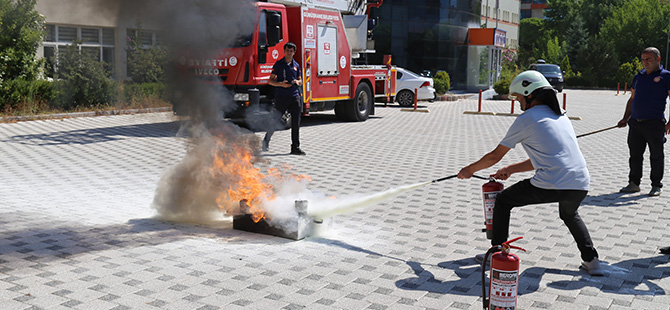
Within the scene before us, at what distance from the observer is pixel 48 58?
65.5ft

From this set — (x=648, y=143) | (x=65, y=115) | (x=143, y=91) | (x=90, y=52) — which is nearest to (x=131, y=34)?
(x=143, y=91)

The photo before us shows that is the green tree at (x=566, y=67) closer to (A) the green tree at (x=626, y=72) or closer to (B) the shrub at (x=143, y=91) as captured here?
(A) the green tree at (x=626, y=72)

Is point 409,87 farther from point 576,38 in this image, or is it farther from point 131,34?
point 576,38

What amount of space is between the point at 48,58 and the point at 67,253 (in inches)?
632

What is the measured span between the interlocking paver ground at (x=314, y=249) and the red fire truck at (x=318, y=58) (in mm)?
3306

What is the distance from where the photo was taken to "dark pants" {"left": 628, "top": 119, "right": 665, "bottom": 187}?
→ 28.4 feet

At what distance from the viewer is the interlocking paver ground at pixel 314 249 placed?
15.6ft

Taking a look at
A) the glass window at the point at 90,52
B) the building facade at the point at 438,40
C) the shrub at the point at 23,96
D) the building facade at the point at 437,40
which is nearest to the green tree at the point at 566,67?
the building facade at the point at 438,40

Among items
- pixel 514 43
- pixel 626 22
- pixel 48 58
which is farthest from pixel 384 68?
pixel 514 43

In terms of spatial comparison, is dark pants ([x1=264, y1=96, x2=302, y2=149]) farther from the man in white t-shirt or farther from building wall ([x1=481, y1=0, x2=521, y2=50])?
building wall ([x1=481, y1=0, x2=521, y2=50])

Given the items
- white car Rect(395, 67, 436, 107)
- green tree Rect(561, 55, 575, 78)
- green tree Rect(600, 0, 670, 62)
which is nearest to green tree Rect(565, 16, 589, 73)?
green tree Rect(600, 0, 670, 62)

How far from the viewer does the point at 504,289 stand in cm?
397

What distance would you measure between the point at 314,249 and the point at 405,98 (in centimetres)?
2213

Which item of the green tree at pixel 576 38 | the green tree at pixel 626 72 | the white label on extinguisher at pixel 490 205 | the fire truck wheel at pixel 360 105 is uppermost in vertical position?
the green tree at pixel 576 38
